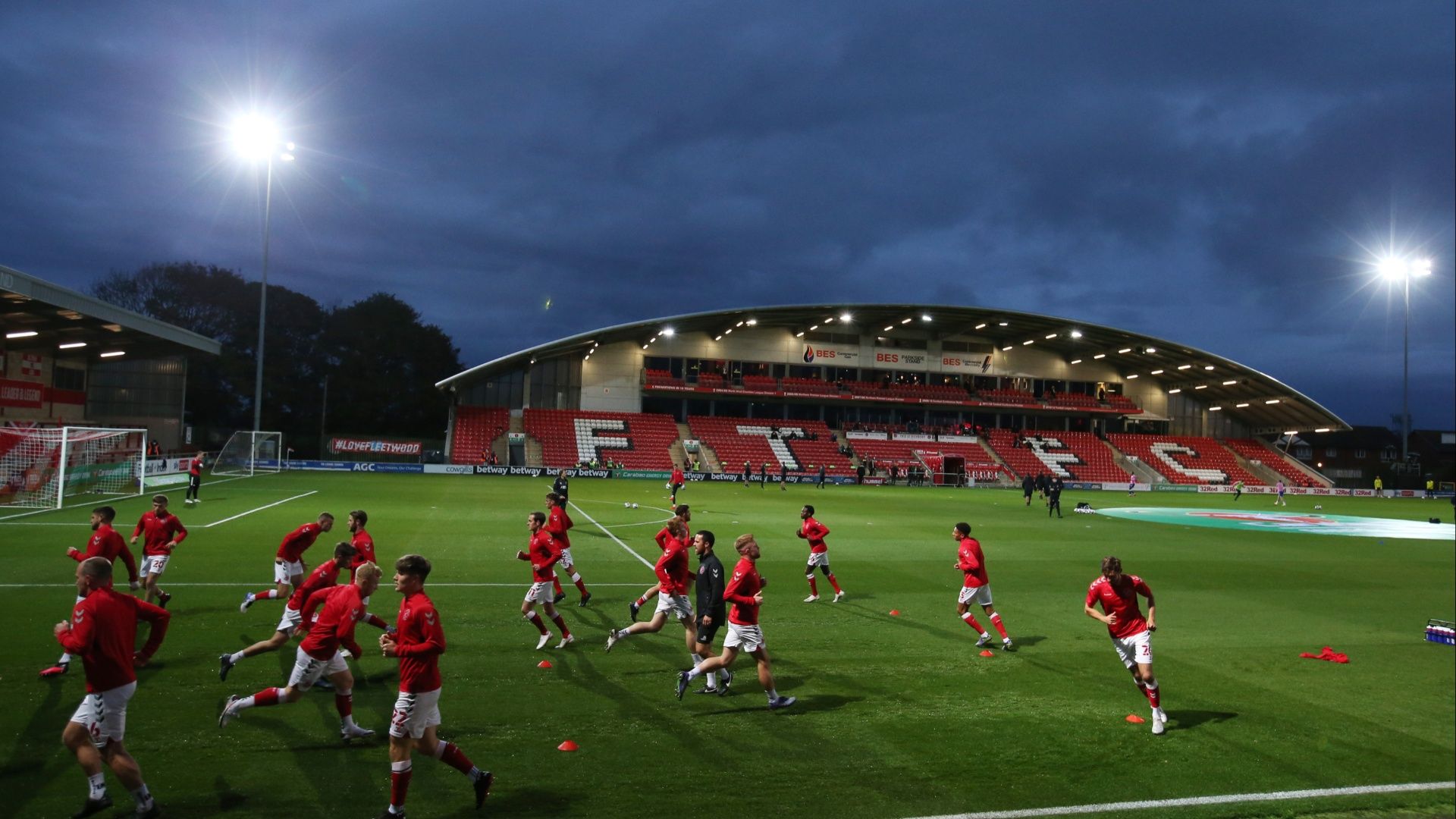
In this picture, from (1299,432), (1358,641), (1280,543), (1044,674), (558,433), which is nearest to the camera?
(1044,674)

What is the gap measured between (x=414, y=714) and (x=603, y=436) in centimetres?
5799

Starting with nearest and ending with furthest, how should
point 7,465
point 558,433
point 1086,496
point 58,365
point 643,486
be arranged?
point 7,465, point 58,365, point 643,486, point 1086,496, point 558,433

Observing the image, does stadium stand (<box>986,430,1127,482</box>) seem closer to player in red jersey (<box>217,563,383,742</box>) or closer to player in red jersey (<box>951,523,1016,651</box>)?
player in red jersey (<box>951,523,1016,651</box>)

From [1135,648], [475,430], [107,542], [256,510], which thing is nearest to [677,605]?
[1135,648]

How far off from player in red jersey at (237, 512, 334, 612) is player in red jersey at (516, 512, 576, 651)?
2835mm

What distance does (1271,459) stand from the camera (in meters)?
77.1

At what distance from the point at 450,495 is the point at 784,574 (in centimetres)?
2338

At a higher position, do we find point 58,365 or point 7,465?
point 58,365

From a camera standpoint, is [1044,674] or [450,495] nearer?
[1044,674]

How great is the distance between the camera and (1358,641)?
12.7m

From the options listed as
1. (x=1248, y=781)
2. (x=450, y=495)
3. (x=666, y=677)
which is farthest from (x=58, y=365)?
(x=1248, y=781)

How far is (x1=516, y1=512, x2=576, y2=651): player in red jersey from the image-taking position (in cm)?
1118

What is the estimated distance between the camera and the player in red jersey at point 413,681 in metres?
6.00

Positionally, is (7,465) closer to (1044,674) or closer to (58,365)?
(58,365)
